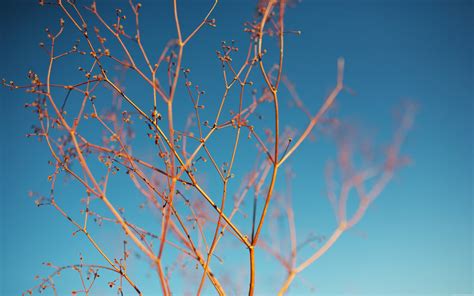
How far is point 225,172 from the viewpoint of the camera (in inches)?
118

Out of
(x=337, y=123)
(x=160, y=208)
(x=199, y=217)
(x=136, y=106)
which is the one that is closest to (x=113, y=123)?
(x=136, y=106)

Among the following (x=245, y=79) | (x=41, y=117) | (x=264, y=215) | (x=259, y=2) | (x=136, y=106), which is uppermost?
(x=259, y=2)

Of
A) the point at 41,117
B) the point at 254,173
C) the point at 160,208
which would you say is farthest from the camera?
the point at 254,173

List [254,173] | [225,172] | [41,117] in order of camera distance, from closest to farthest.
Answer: [41,117]
[225,172]
[254,173]

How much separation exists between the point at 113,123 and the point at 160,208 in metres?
0.69

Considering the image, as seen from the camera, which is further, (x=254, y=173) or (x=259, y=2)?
(x=254, y=173)

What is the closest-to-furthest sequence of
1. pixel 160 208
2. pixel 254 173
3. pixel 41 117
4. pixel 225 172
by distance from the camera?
pixel 41 117, pixel 160 208, pixel 225 172, pixel 254 173

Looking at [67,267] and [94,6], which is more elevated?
[94,6]

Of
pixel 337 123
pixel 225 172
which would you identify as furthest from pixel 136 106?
pixel 337 123

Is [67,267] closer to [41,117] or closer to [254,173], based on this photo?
[41,117]

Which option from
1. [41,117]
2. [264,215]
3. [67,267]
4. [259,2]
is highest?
[259,2]

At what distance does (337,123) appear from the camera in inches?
108

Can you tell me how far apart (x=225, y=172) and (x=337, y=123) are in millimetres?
872

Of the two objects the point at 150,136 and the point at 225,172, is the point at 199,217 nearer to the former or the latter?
the point at 225,172
